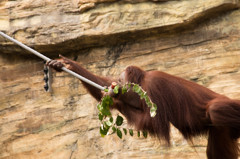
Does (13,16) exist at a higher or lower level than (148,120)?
higher

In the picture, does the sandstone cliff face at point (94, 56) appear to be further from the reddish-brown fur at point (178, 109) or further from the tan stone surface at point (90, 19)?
the reddish-brown fur at point (178, 109)

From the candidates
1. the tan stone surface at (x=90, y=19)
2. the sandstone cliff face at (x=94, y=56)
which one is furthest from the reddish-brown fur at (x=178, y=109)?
the tan stone surface at (x=90, y=19)

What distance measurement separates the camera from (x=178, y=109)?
5211mm

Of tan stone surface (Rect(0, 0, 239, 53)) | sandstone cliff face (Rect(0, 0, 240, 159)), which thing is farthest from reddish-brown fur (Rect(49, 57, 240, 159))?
tan stone surface (Rect(0, 0, 239, 53))

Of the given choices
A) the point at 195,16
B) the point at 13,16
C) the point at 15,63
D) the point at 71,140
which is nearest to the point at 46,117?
the point at 71,140

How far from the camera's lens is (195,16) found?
729 cm

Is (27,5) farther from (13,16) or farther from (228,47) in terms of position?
(228,47)

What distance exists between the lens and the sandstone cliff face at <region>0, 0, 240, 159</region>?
23.8ft

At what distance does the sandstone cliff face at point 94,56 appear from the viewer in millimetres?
7250

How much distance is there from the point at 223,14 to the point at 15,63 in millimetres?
3735

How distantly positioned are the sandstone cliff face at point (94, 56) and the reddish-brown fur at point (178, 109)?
1698 millimetres

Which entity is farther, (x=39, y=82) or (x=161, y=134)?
(x=39, y=82)

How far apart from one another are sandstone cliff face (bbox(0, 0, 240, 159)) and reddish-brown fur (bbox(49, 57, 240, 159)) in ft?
5.57

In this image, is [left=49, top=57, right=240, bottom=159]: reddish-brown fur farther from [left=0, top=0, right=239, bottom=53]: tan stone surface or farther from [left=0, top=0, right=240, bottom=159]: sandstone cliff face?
[left=0, top=0, right=239, bottom=53]: tan stone surface
